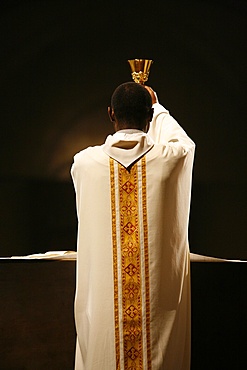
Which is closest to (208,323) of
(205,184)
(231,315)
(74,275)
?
(231,315)

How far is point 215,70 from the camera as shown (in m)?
4.68

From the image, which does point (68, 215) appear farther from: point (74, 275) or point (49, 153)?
point (74, 275)

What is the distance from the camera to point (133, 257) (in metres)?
2.83

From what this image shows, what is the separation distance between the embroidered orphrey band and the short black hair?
145mm

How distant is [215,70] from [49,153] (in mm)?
1131

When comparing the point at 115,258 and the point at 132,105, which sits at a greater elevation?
the point at 132,105

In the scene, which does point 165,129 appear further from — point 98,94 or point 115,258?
point 98,94

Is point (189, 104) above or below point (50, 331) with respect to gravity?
above

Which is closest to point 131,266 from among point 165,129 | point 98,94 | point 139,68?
point 165,129

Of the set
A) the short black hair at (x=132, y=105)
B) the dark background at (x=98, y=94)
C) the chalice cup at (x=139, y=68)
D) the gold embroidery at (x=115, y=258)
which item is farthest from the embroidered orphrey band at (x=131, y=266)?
the dark background at (x=98, y=94)

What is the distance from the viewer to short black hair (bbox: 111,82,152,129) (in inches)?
111

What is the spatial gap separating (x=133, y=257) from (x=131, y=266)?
0.03m

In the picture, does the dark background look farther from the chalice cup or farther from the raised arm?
the raised arm

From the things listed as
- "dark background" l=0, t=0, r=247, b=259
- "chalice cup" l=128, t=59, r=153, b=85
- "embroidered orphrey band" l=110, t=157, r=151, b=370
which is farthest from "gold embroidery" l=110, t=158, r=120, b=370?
"dark background" l=0, t=0, r=247, b=259
